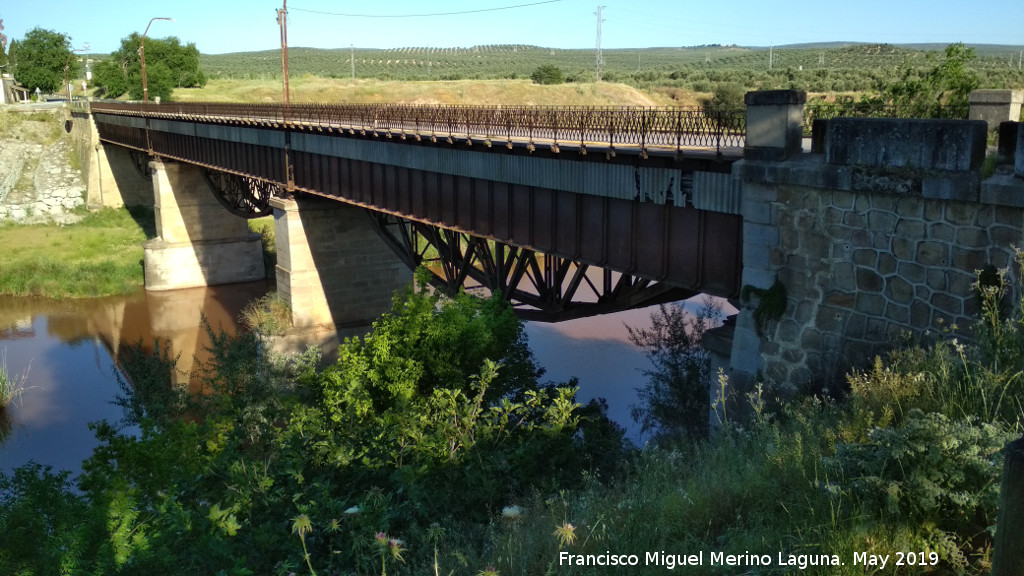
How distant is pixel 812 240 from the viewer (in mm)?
10812

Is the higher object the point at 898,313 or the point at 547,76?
the point at 547,76

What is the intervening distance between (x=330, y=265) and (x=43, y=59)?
76.4m

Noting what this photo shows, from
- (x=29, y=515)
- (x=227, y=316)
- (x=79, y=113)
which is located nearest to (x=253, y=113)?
(x=227, y=316)

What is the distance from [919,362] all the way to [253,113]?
25949 mm

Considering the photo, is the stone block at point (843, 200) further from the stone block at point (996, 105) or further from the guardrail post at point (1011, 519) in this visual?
the guardrail post at point (1011, 519)

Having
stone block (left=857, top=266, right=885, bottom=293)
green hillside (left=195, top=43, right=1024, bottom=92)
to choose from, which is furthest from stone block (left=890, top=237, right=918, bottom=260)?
green hillside (left=195, top=43, right=1024, bottom=92)

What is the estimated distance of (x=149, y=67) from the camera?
79938 millimetres

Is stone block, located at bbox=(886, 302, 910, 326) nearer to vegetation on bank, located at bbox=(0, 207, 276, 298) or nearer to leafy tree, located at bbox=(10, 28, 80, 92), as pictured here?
vegetation on bank, located at bbox=(0, 207, 276, 298)

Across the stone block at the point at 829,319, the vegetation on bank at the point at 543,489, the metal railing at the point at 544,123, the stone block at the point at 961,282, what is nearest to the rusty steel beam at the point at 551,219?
the metal railing at the point at 544,123

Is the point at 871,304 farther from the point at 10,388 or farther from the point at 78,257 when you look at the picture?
the point at 78,257

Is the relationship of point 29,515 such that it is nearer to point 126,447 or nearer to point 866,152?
point 126,447

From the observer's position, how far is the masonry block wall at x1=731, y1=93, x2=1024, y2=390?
913 centimetres

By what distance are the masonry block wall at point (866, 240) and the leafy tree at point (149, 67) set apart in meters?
76.8


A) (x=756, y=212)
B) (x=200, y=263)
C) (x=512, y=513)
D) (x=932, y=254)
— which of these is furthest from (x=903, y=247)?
(x=200, y=263)
